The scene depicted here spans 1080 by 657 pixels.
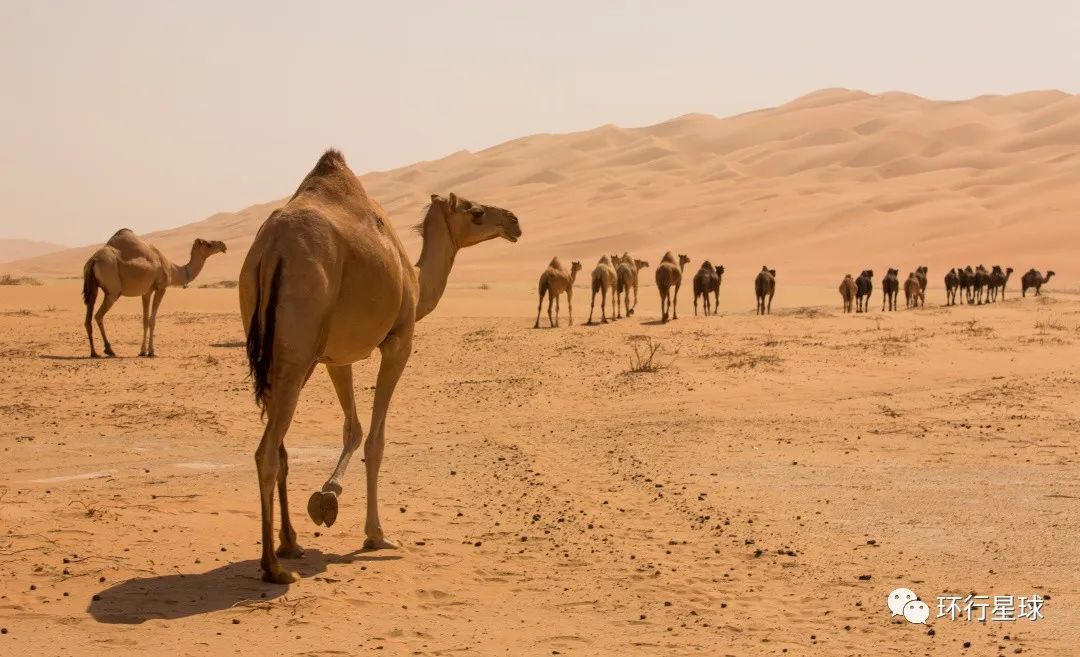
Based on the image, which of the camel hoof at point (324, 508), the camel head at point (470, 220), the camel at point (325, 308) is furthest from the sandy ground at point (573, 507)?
the camel head at point (470, 220)

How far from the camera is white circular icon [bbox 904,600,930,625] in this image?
6.65 meters

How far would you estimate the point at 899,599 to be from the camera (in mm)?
7000

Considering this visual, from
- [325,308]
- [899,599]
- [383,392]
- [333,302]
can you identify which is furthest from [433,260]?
[899,599]

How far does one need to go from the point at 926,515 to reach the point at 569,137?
142 meters

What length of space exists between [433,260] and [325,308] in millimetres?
2267

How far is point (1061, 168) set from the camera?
82.9 metres

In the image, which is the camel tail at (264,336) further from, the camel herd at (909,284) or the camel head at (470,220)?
the camel herd at (909,284)

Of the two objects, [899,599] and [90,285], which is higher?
[90,285]

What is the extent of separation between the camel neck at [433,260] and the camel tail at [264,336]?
2.07 metres

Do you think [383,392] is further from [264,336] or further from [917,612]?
[917,612]

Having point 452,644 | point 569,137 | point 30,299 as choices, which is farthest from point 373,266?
point 569,137

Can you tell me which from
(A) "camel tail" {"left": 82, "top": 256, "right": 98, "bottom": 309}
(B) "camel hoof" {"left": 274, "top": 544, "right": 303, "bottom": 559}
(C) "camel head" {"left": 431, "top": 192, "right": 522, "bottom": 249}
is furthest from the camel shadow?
(A) "camel tail" {"left": 82, "top": 256, "right": 98, "bottom": 309}

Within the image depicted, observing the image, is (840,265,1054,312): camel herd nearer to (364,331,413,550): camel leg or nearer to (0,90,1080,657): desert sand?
(0,90,1080,657): desert sand

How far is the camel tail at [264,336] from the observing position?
718 cm
